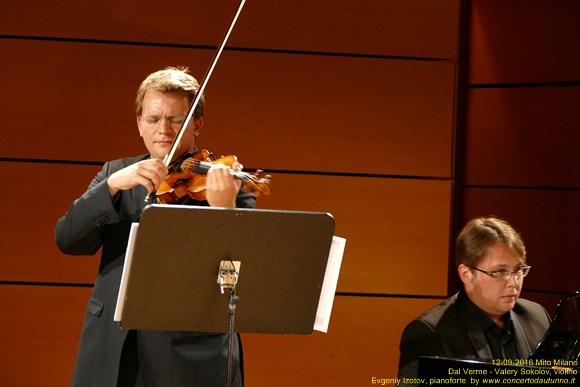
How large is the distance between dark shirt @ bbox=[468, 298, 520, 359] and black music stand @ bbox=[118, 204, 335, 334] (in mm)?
580

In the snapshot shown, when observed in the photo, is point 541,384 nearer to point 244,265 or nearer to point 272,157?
point 244,265

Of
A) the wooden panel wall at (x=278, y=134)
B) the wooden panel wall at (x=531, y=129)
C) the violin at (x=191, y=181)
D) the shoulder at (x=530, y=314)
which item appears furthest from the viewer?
the wooden panel wall at (x=531, y=129)

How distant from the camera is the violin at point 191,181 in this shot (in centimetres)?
197

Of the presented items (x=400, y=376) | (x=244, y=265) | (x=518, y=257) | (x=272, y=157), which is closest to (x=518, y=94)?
(x=272, y=157)

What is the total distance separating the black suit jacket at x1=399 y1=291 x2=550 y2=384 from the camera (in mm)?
1984

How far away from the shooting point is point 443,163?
351 centimetres

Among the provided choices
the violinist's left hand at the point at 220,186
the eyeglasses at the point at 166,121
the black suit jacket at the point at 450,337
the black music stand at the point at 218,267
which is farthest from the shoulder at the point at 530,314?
the eyeglasses at the point at 166,121

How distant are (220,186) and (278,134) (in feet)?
5.41

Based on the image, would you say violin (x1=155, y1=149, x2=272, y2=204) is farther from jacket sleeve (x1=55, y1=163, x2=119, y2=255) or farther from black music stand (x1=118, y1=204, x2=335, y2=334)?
black music stand (x1=118, y1=204, x2=335, y2=334)

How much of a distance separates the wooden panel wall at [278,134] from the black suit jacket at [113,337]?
1.45 m

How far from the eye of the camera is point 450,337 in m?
2.03

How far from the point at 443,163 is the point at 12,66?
1.82m

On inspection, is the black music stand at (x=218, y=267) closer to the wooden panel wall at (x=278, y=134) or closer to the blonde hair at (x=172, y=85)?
the blonde hair at (x=172, y=85)

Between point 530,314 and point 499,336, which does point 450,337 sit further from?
point 530,314
